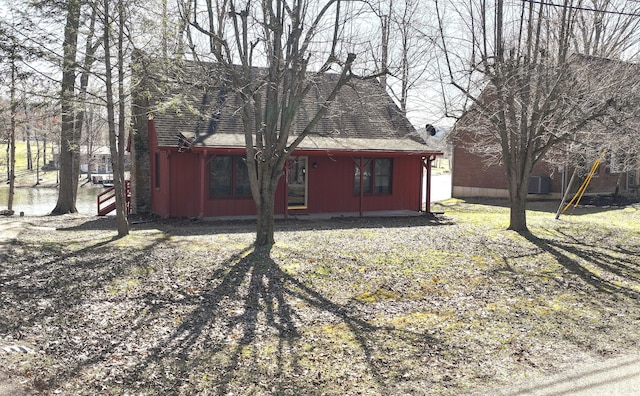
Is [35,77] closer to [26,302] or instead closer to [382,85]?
[26,302]

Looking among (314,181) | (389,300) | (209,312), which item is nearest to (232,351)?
(209,312)

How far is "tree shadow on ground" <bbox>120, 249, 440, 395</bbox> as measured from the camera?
16.5 feet

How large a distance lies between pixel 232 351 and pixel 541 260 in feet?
23.4

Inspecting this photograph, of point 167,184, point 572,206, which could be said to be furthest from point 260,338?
point 572,206

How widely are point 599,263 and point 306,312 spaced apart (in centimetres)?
666

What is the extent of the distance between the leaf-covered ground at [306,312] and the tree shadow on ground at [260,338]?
0.02m

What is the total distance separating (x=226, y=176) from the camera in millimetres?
15961

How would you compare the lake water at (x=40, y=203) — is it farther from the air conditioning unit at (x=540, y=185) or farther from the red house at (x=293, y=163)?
the air conditioning unit at (x=540, y=185)

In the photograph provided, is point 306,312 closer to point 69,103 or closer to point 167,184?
point 69,103

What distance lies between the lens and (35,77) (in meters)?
10.5

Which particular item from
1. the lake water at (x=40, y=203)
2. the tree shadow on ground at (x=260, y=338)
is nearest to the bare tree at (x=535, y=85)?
the tree shadow on ground at (x=260, y=338)

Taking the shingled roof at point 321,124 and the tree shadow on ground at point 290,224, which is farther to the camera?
the shingled roof at point 321,124

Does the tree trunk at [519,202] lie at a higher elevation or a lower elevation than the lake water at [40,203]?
higher

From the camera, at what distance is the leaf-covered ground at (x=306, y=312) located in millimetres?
5117
